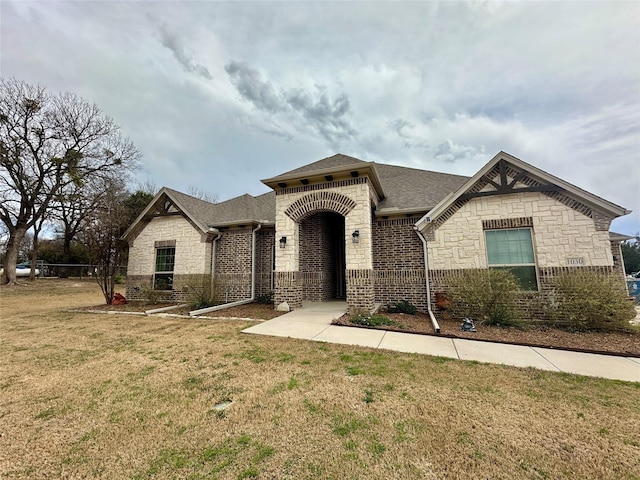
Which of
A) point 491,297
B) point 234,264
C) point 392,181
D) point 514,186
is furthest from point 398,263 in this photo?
point 234,264

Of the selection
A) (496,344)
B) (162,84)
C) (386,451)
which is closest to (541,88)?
(496,344)

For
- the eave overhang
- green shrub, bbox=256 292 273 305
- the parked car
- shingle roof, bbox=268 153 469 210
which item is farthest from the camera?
the parked car

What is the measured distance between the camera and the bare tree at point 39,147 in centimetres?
1806

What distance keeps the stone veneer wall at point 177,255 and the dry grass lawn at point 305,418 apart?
7233mm

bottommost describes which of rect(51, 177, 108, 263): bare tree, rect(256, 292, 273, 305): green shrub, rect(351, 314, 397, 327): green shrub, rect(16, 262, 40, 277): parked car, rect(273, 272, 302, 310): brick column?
rect(351, 314, 397, 327): green shrub

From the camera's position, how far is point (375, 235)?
1041 cm

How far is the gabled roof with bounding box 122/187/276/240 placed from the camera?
489 inches

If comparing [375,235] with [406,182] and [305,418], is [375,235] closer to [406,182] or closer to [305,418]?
[406,182]

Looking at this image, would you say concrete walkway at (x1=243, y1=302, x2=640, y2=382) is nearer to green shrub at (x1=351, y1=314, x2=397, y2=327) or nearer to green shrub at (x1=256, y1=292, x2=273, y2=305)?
green shrub at (x1=351, y1=314, x2=397, y2=327)

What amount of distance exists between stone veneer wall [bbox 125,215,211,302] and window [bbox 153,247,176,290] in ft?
0.78

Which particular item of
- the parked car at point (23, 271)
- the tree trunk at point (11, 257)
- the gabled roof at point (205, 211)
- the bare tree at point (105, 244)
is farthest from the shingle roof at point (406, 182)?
the parked car at point (23, 271)

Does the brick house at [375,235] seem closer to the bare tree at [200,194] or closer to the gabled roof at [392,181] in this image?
the gabled roof at [392,181]

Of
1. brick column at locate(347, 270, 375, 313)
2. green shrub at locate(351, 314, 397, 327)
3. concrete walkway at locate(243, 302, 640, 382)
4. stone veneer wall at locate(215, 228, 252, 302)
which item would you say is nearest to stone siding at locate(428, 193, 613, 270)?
brick column at locate(347, 270, 375, 313)

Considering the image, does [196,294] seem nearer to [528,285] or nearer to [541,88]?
[528,285]
